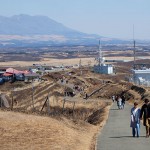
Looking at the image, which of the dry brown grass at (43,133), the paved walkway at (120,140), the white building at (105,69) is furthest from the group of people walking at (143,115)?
the white building at (105,69)

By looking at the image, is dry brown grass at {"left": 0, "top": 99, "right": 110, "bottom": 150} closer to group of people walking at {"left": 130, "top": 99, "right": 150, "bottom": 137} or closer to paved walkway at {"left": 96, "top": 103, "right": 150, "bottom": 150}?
paved walkway at {"left": 96, "top": 103, "right": 150, "bottom": 150}

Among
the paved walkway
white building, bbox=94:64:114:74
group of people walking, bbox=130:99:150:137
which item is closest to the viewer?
the paved walkway

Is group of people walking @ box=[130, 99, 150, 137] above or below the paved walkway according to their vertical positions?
above

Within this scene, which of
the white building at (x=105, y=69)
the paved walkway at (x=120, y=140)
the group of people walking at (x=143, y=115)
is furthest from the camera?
the white building at (x=105, y=69)

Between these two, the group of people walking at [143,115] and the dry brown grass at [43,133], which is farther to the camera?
the group of people walking at [143,115]

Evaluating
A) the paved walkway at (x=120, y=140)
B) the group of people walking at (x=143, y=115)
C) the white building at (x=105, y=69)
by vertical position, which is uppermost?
the group of people walking at (x=143, y=115)

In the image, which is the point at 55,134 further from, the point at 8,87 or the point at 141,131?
the point at 8,87

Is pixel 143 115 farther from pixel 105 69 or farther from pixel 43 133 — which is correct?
pixel 105 69

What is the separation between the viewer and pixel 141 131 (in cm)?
1748

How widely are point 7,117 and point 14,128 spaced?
2.00m

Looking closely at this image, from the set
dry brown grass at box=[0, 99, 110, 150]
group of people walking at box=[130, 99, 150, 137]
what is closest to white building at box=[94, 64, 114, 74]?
dry brown grass at box=[0, 99, 110, 150]

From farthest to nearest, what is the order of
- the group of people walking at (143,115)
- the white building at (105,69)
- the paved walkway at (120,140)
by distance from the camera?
the white building at (105,69)
the group of people walking at (143,115)
the paved walkway at (120,140)

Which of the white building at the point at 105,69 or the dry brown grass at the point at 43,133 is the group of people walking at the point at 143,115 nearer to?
the dry brown grass at the point at 43,133

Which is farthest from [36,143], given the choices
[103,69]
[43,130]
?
[103,69]
